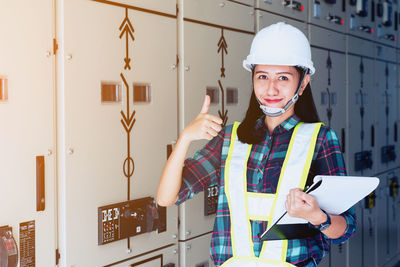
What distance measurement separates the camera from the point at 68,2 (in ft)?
6.11

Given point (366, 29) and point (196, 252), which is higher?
point (366, 29)

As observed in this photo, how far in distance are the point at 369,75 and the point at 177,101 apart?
2.89 meters

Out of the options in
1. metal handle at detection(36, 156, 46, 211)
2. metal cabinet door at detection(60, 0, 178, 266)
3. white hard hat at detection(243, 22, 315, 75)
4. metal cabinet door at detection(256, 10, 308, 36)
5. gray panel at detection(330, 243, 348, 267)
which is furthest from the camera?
gray panel at detection(330, 243, 348, 267)

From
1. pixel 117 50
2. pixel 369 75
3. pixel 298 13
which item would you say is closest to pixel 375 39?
pixel 369 75

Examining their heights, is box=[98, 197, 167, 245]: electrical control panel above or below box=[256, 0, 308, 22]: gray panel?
below

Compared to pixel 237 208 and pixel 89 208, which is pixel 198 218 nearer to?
pixel 89 208

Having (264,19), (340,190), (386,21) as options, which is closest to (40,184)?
(340,190)

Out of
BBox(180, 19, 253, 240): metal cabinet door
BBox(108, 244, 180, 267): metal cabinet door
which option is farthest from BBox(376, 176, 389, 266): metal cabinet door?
BBox(108, 244, 180, 267): metal cabinet door

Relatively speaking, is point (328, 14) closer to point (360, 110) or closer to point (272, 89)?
point (360, 110)

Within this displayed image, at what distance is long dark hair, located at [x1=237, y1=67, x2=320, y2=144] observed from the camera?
161 centimetres

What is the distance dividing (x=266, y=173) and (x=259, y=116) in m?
0.27

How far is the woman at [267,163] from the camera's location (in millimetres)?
1490

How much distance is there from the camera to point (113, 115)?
2.08 m

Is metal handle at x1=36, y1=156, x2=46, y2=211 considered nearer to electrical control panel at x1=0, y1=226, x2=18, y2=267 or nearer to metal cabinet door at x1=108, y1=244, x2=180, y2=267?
electrical control panel at x1=0, y1=226, x2=18, y2=267
